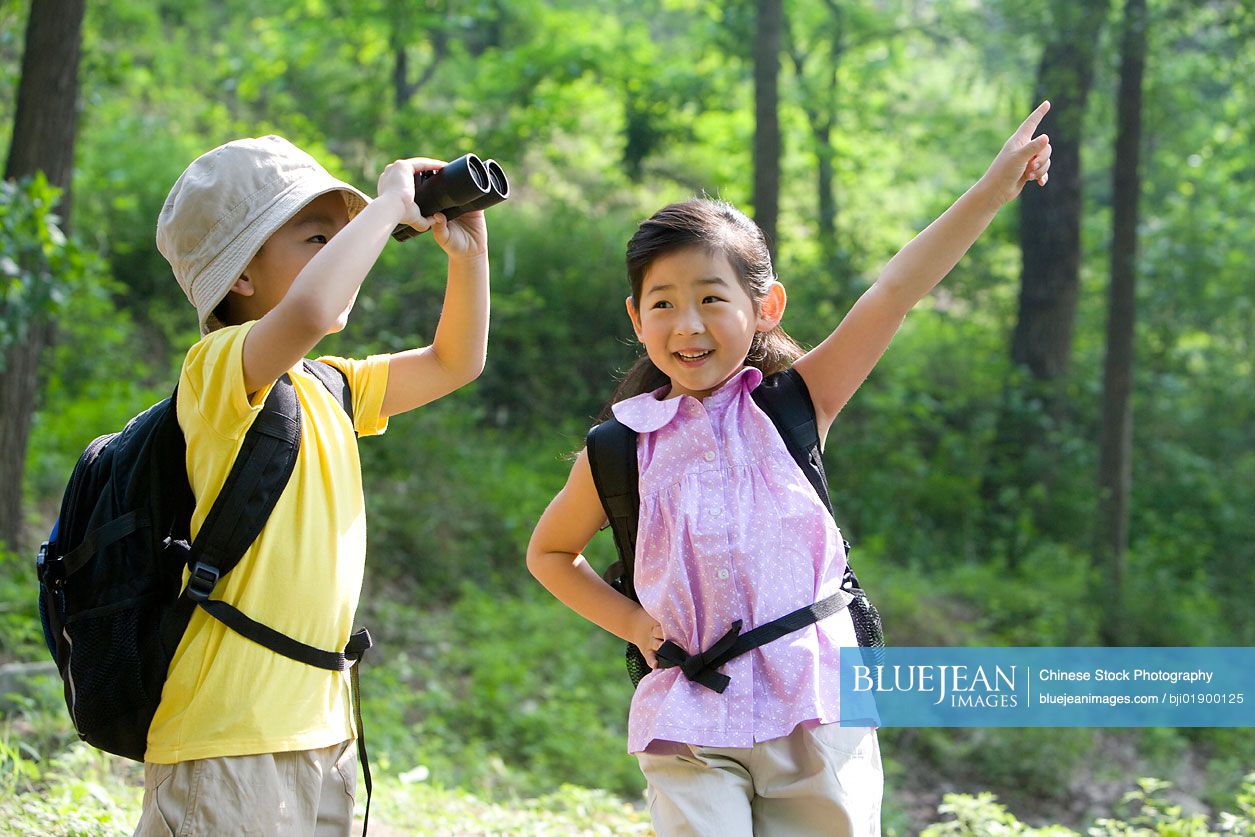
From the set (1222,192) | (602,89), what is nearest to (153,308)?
(602,89)

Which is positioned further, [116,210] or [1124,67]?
[116,210]

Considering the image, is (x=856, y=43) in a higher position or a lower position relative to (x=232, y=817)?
higher

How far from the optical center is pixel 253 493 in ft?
7.40

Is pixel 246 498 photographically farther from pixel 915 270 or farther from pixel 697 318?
pixel 915 270

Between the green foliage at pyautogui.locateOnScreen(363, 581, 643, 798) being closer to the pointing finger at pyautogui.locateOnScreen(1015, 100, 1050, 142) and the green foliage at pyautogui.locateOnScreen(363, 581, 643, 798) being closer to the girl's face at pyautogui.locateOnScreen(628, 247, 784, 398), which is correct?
the girl's face at pyautogui.locateOnScreen(628, 247, 784, 398)

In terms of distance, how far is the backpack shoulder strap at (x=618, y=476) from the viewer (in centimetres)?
254

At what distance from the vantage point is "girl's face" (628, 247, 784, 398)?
253 centimetres

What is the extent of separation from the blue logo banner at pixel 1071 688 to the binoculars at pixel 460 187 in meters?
1.79

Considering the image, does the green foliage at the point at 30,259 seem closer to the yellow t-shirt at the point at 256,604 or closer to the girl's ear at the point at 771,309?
the yellow t-shirt at the point at 256,604

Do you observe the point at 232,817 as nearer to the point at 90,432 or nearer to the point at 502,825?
the point at 502,825

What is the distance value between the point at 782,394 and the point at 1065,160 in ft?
33.7

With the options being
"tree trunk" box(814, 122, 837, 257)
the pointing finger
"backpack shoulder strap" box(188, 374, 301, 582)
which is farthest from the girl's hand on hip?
"tree trunk" box(814, 122, 837, 257)

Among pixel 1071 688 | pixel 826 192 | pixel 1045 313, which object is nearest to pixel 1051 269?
pixel 1045 313

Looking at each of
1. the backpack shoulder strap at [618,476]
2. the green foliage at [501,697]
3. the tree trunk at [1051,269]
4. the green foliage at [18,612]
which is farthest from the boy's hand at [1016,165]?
the tree trunk at [1051,269]
